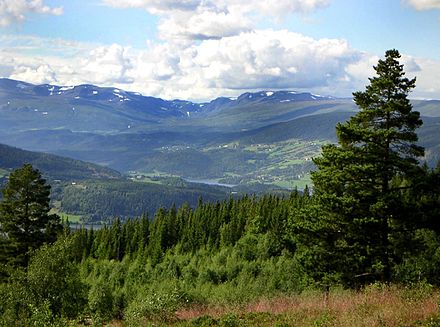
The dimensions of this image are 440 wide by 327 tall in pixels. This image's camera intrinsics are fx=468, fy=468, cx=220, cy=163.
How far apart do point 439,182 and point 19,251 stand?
35.0 meters

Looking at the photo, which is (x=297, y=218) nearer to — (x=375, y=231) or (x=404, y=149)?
(x=375, y=231)

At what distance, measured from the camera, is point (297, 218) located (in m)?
28.1

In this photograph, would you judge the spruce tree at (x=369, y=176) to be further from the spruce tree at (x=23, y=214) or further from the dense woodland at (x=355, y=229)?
the spruce tree at (x=23, y=214)

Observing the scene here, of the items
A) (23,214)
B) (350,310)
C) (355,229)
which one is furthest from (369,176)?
Result: (23,214)

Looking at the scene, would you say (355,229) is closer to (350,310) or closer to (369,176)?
(369,176)

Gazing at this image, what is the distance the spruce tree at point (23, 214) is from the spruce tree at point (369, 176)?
26928 mm

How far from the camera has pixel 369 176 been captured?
2430 cm

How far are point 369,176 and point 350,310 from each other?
10.3 metres

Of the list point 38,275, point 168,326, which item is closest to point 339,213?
point 168,326

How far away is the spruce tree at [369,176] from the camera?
2425 centimetres

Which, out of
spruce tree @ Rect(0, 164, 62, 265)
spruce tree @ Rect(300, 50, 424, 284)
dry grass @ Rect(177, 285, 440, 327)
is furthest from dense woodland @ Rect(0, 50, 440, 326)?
spruce tree @ Rect(0, 164, 62, 265)

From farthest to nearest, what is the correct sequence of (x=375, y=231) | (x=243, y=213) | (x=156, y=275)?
(x=243, y=213), (x=156, y=275), (x=375, y=231)

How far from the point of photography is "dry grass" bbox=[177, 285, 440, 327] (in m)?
13.8

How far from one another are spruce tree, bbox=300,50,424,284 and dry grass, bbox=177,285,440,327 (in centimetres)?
529
